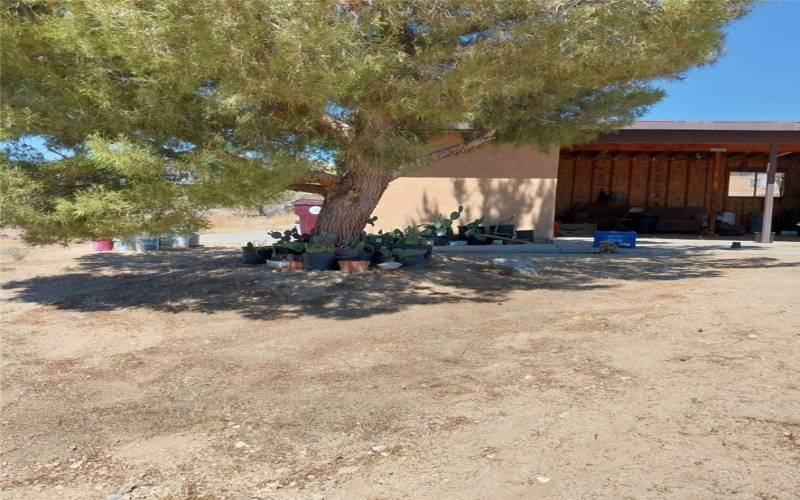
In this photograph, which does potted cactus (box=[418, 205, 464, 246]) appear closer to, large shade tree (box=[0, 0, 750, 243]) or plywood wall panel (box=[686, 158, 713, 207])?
large shade tree (box=[0, 0, 750, 243])

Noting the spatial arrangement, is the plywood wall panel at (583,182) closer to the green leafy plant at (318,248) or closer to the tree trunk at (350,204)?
the tree trunk at (350,204)

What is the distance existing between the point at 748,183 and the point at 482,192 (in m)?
11.4

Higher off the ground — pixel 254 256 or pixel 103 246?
pixel 254 256

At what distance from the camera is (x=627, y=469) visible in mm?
2678

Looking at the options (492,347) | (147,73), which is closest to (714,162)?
(492,347)

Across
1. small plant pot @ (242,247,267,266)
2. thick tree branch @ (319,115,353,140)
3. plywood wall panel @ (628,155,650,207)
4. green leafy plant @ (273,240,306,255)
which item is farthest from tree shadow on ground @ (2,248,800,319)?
plywood wall panel @ (628,155,650,207)

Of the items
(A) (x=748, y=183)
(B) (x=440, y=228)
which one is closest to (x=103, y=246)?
(B) (x=440, y=228)

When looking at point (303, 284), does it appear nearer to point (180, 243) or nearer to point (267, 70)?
point (267, 70)

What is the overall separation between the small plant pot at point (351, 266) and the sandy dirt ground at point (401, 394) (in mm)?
1011

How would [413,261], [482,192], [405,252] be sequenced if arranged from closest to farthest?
[405,252] < [413,261] < [482,192]

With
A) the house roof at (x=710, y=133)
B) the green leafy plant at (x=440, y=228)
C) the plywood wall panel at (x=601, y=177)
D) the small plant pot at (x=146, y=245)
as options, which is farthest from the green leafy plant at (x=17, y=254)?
the plywood wall panel at (x=601, y=177)

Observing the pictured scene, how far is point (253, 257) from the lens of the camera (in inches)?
371

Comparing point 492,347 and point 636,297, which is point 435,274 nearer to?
point 636,297

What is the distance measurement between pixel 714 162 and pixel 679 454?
18108 millimetres
